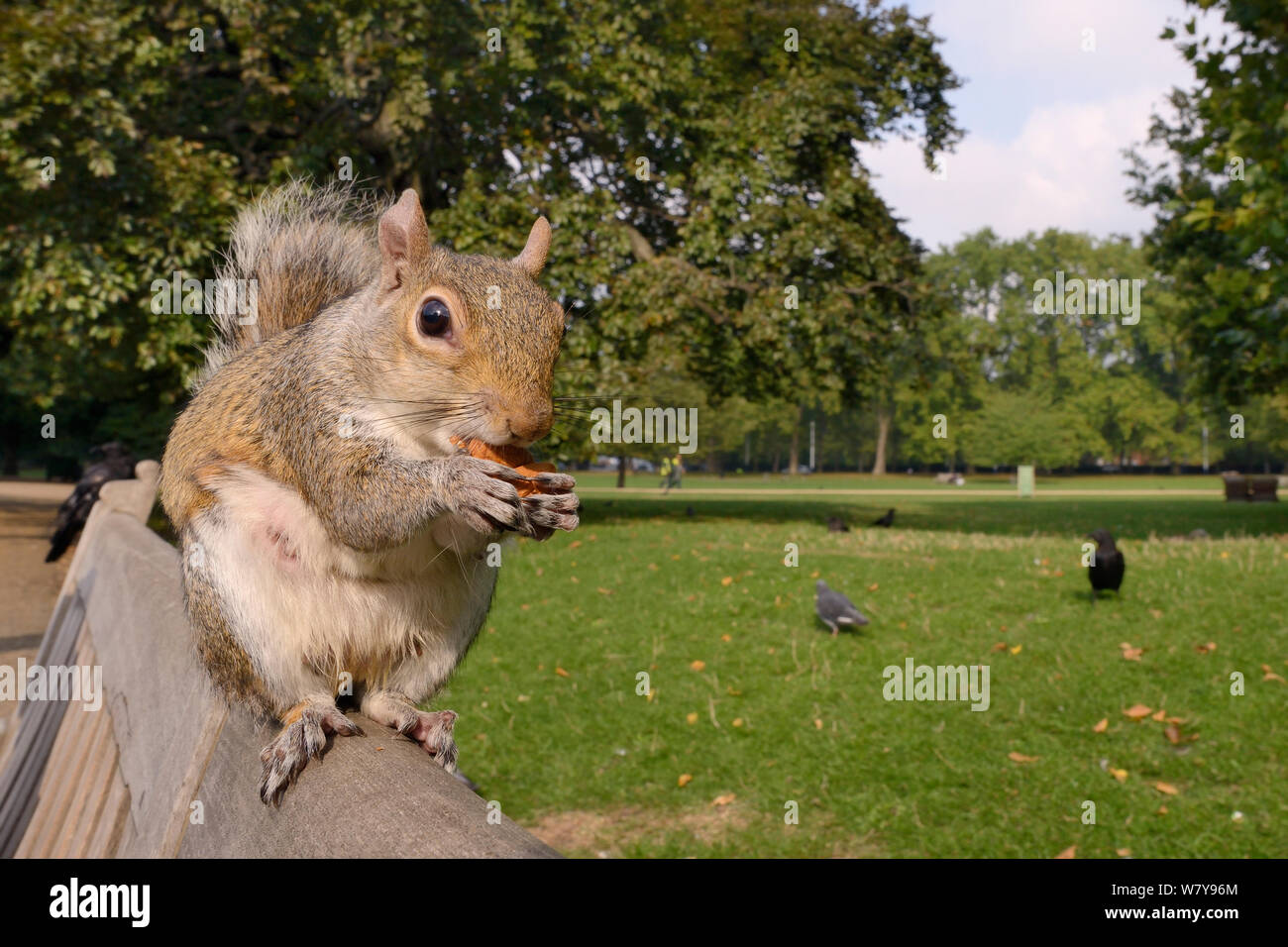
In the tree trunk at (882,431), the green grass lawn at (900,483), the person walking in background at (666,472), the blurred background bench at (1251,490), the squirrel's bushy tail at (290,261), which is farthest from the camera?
the tree trunk at (882,431)

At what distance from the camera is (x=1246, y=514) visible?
67.7ft

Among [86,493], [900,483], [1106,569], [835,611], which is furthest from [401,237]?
[900,483]

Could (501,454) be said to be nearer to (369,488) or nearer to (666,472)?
(369,488)

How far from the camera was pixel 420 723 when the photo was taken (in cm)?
209

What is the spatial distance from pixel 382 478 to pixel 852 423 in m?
69.0

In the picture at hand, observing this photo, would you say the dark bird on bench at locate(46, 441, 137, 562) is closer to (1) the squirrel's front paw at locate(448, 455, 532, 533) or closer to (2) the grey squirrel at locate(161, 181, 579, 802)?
(2) the grey squirrel at locate(161, 181, 579, 802)

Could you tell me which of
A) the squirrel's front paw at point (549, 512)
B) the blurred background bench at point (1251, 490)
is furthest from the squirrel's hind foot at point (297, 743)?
the blurred background bench at point (1251, 490)

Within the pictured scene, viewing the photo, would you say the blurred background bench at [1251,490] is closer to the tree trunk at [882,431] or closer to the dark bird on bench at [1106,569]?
the dark bird on bench at [1106,569]

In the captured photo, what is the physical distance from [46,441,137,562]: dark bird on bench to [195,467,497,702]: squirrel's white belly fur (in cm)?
686

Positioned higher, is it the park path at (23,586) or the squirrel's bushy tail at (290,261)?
the squirrel's bushy tail at (290,261)

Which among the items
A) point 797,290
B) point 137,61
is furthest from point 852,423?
point 137,61

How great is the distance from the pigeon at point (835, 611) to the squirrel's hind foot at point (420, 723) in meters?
6.06

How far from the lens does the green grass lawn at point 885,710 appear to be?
491 cm
